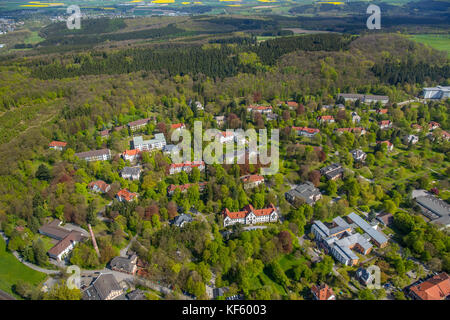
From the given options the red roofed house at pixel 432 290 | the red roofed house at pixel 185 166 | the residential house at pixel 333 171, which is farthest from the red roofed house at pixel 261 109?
the red roofed house at pixel 432 290

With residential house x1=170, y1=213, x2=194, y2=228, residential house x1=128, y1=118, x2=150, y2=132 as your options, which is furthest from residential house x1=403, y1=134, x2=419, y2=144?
residential house x1=128, y1=118, x2=150, y2=132

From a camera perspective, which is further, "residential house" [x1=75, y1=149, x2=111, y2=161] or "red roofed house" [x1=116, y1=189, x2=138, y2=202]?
"residential house" [x1=75, y1=149, x2=111, y2=161]

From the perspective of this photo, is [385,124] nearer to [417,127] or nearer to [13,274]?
[417,127]

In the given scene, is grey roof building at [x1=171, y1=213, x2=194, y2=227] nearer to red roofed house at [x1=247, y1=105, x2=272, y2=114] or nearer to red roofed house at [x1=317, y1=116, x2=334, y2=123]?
red roofed house at [x1=247, y1=105, x2=272, y2=114]

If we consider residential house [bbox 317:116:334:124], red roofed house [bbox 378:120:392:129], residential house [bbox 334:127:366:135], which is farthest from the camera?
residential house [bbox 317:116:334:124]

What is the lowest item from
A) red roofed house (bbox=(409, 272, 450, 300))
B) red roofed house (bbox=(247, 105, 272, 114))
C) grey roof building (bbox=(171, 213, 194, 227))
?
red roofed house (bbox=(409, 272, 450, 300))

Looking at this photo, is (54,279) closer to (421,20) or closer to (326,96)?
(326,96)

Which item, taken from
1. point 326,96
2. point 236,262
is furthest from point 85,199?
point 326,96
